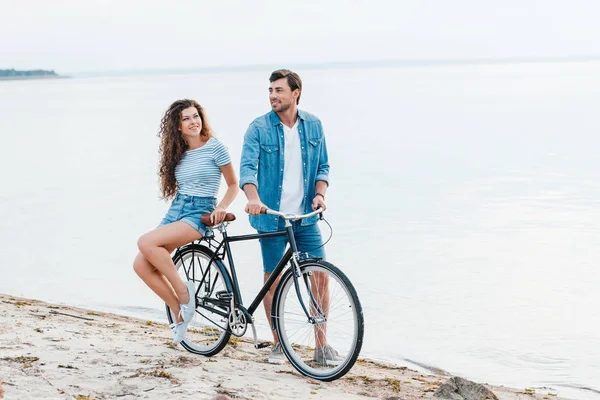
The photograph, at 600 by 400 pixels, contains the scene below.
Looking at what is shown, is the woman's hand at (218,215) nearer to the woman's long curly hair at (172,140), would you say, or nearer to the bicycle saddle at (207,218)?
the bicycle saddle at (207,218)

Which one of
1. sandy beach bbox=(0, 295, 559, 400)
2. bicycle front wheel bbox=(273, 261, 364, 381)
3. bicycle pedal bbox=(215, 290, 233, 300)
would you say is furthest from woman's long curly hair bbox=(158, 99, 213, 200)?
sandy beach bbox=(0, 295, 559, 400)

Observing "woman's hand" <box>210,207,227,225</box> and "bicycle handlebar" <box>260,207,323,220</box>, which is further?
"woman's hand" <box>210,207,227,225</box>

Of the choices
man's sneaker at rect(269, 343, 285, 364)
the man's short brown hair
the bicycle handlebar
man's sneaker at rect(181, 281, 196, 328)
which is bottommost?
Result: man's sneaker at rect(269, 343, 285, 364)

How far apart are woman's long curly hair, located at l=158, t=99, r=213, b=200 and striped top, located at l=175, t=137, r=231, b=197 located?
0.06 m

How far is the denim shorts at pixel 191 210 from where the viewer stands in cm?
469

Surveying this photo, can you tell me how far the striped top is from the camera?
4.74 meters

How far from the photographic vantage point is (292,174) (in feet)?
15.6

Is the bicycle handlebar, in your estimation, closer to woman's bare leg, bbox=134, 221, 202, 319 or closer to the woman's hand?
the woman's hand

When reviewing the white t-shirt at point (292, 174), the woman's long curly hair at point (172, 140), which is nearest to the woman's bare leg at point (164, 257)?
the woman's long curly hair at point (172, 140)

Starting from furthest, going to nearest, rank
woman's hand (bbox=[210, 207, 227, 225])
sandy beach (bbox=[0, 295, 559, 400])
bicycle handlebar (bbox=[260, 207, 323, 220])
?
1. woman's hand (bbox=[210, 207, 227, 225])
2. bicycle handlebar (bbox=[260, 207, 323, 220])
3. sandy beach (bbox=[0, 295, 559, 400])

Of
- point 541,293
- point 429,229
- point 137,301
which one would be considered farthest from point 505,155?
point 137,301

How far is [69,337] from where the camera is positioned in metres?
5.24

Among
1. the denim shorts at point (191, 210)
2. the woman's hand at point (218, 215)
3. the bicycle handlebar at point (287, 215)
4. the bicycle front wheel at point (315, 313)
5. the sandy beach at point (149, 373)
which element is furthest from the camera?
the denim shorts at point (191, 210)

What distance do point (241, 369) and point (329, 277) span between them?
0.80 metres
